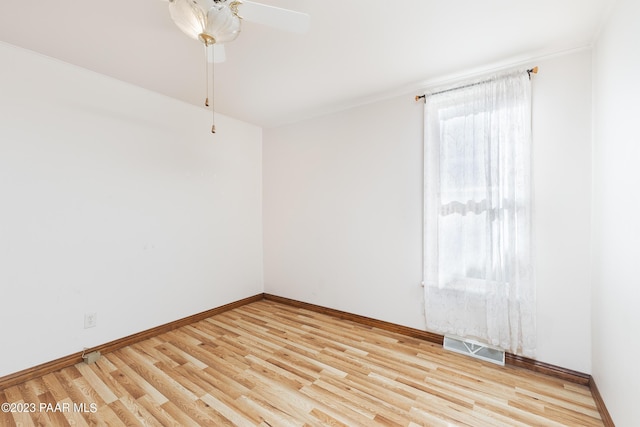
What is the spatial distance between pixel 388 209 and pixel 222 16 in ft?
7.24

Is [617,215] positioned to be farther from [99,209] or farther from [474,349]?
[99,209]

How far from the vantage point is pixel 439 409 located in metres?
1.75

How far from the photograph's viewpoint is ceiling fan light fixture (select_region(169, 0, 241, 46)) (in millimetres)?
1218

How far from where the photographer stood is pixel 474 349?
7.84 feet

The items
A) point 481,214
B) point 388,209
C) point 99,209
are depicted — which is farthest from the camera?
point 388,209

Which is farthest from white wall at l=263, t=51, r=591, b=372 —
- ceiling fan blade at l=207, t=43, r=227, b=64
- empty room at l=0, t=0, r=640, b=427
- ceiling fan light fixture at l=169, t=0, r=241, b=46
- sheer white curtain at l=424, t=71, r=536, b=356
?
ceiling fan light fixture at l=169, t=0, r=241, b=46

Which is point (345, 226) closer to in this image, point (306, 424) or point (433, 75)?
point (433, 75)

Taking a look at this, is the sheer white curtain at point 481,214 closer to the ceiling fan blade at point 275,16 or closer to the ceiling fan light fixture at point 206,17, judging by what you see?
the ceiling fan blade at point 275,16

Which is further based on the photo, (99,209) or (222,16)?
(99,209)

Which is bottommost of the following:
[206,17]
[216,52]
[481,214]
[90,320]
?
[90,320]

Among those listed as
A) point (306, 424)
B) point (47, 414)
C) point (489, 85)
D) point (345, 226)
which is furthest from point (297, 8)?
point (47, 414)

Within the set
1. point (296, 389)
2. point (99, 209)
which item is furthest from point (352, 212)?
point (99, 209)

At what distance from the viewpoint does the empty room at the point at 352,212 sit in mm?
1668

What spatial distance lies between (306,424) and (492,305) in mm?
1695
